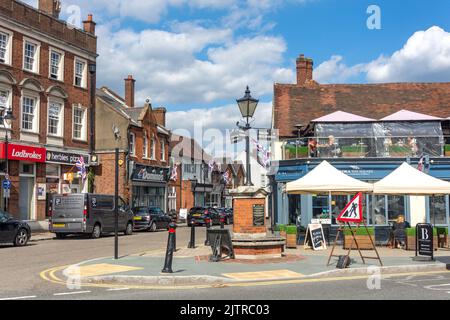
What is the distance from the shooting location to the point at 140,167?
128ft

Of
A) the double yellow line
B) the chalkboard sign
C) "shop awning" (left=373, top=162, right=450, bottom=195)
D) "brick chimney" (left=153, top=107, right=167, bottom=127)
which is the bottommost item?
the double yellow line

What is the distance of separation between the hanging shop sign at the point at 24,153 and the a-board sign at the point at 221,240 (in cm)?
1620

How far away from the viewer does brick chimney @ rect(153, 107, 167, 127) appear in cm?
4622

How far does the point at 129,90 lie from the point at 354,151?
85.0 ft

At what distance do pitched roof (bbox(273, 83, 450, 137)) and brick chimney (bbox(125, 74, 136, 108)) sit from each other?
16.3 m

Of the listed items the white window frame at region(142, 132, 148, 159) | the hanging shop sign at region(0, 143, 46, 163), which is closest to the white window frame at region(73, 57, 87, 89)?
the hanging shop sign at region(0, 143, 46, 163)

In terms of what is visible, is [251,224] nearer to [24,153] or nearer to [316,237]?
Answer: [316,237]

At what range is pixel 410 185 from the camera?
54.6ft

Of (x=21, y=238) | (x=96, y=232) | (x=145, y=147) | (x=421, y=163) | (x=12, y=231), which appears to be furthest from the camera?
(x=145, y=147)

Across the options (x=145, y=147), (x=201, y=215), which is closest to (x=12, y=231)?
(x=201, y=215)

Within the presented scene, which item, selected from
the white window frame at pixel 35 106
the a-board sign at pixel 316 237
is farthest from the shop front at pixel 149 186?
the a-board sign at pixel 316 237

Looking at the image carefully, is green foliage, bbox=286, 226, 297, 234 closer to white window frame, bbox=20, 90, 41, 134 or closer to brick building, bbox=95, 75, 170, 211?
white window frame, bbox=20, 90, 41, 134

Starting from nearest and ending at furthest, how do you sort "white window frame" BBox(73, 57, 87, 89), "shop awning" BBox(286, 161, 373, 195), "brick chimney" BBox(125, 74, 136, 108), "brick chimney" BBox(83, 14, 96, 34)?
"shop awning" BBox(286, 161, 373, 195) < "white window frame" BBox(73, 57, 87, 89) < "brick chimney" BBox(83, 14, 96, 34) < "brick chimney" BBox(125, 74, 136, 108)
